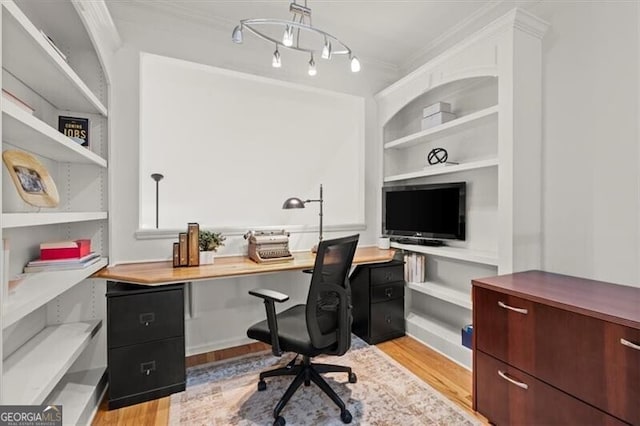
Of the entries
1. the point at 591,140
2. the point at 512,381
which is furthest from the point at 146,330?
the point at 591,140

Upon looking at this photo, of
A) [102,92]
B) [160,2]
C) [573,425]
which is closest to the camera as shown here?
[573,425]

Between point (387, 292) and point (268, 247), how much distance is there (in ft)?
3.83

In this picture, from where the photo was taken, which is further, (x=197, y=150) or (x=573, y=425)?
(x=197, y=150)

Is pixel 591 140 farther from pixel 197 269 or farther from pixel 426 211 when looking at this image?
pixel 197 269

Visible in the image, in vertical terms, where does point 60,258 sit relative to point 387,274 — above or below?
above

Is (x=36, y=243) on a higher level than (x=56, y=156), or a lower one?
lower

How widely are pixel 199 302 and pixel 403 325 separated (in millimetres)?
1876

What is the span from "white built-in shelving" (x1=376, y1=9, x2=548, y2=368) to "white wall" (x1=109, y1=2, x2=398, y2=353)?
0.40m

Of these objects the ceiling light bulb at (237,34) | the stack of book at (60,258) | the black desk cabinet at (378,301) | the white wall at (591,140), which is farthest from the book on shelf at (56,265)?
the white wall at (591,140)

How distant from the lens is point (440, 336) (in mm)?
2592

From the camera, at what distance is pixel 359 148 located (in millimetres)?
3338

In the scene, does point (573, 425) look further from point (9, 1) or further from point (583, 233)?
point (9, 1)

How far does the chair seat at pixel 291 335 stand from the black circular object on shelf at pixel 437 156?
6.18 feet

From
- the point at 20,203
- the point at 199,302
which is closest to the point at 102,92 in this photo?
the point at 20,203
